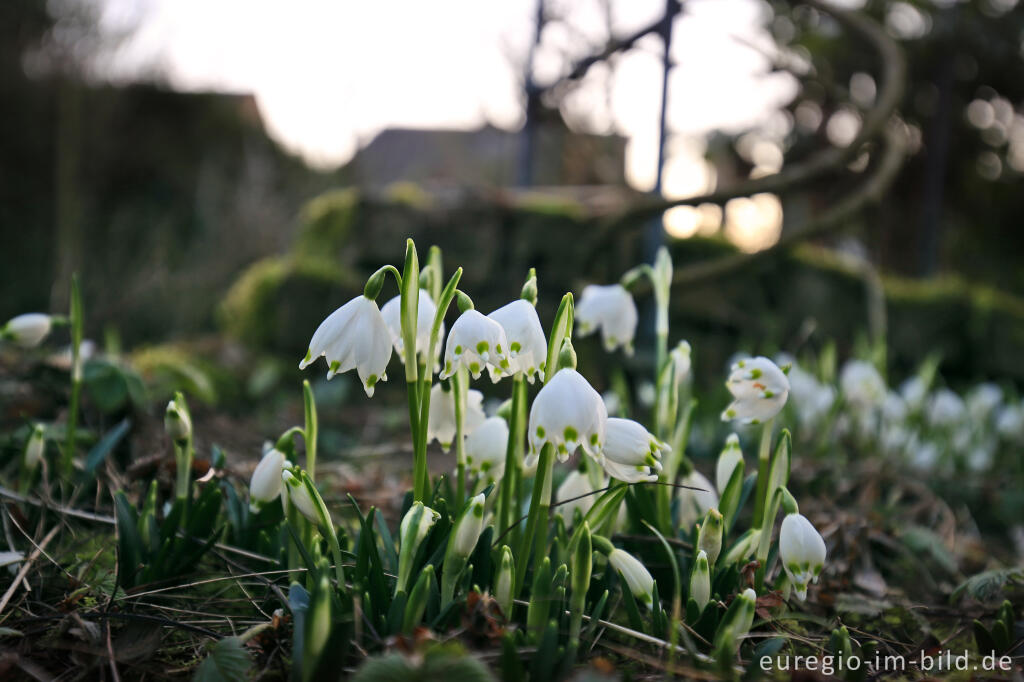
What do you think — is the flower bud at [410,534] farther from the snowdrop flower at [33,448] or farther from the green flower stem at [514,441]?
the snowdrop flower at [33,448]

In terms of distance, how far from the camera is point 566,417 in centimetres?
90

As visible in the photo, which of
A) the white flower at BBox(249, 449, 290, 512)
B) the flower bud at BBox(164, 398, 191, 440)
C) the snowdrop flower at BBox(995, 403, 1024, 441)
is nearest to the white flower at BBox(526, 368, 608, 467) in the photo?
the white flower at BBox(249, 449, 290, 512)

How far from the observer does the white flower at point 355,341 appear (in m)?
0.97

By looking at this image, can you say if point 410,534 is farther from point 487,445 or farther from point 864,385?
point 864,385

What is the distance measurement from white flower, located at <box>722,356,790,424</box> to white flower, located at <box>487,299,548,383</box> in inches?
13.3

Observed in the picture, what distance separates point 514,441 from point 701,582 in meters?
0.31

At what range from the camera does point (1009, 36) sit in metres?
8.21

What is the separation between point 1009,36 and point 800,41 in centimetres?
206

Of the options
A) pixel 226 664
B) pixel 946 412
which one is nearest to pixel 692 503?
pixel 226 664

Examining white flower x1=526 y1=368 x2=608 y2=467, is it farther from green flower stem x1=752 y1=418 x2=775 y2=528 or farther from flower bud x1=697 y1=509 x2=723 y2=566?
green flower stem x1=752 y1=418 x2=775 y2=528

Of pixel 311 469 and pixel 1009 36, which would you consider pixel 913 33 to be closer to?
pixel 1009 36

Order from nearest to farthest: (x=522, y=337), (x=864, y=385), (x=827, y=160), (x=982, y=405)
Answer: (x=522, y=337)
(x=864, y=385)
(x=982, y=405)
(x=827, y=160)

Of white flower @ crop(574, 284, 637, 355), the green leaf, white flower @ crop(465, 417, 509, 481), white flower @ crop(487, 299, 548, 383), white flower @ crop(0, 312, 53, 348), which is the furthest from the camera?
white flower @ crop(0, 312, 53, 348)

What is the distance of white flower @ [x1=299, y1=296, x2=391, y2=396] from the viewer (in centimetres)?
97
